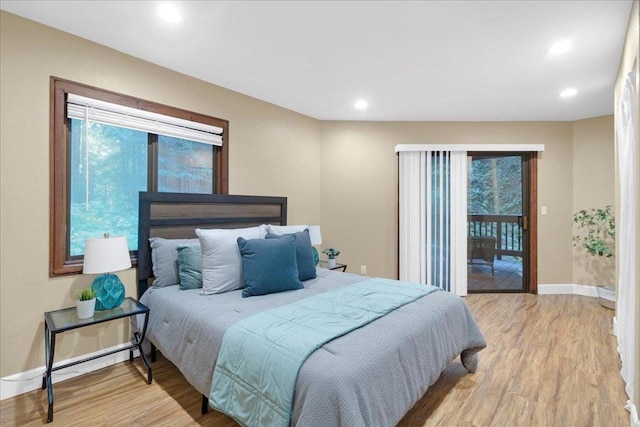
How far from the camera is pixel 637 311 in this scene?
1.76 metres

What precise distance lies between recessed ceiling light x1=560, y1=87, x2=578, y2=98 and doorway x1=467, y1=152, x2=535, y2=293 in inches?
45.8

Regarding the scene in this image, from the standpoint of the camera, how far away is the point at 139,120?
2.73m

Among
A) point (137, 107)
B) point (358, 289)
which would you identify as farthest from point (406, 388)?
point (137, 107)

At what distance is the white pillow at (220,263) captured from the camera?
7.91 feet

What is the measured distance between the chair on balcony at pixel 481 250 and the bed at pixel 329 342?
2630 millimetres

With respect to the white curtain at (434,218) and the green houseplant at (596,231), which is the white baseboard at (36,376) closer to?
the white curtain at (434,218)

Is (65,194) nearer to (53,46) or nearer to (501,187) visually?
(53,46)

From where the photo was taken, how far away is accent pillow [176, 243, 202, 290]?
2512mm

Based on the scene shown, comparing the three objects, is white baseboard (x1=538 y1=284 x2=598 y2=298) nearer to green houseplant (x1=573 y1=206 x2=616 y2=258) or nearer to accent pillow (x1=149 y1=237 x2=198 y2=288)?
green houseplant (x1=573 y1=206 x2=616 y2=258)

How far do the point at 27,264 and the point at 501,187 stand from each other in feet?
17.7

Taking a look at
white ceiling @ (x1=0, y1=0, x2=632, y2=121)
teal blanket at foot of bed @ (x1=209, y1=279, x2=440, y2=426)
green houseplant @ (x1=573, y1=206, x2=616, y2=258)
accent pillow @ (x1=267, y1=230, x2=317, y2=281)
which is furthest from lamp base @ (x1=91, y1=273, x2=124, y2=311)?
green houseplant @ (x1=573, y1=206, x2=616, y2=258)

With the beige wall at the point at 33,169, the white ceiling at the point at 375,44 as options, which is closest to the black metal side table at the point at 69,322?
the beige wall at the point at 33,169

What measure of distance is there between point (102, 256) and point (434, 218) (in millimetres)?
3949

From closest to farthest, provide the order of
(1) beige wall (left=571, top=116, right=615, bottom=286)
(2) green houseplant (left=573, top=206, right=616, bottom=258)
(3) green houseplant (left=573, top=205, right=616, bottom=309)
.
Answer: (3) green houseplant (left=573, top=205, right=616, bottom=309) < (2) green houseplant (left=573, top=206, right=616, bottom=258) < (1) beige wall (left=571, top=116, right=615, bottom=286)
